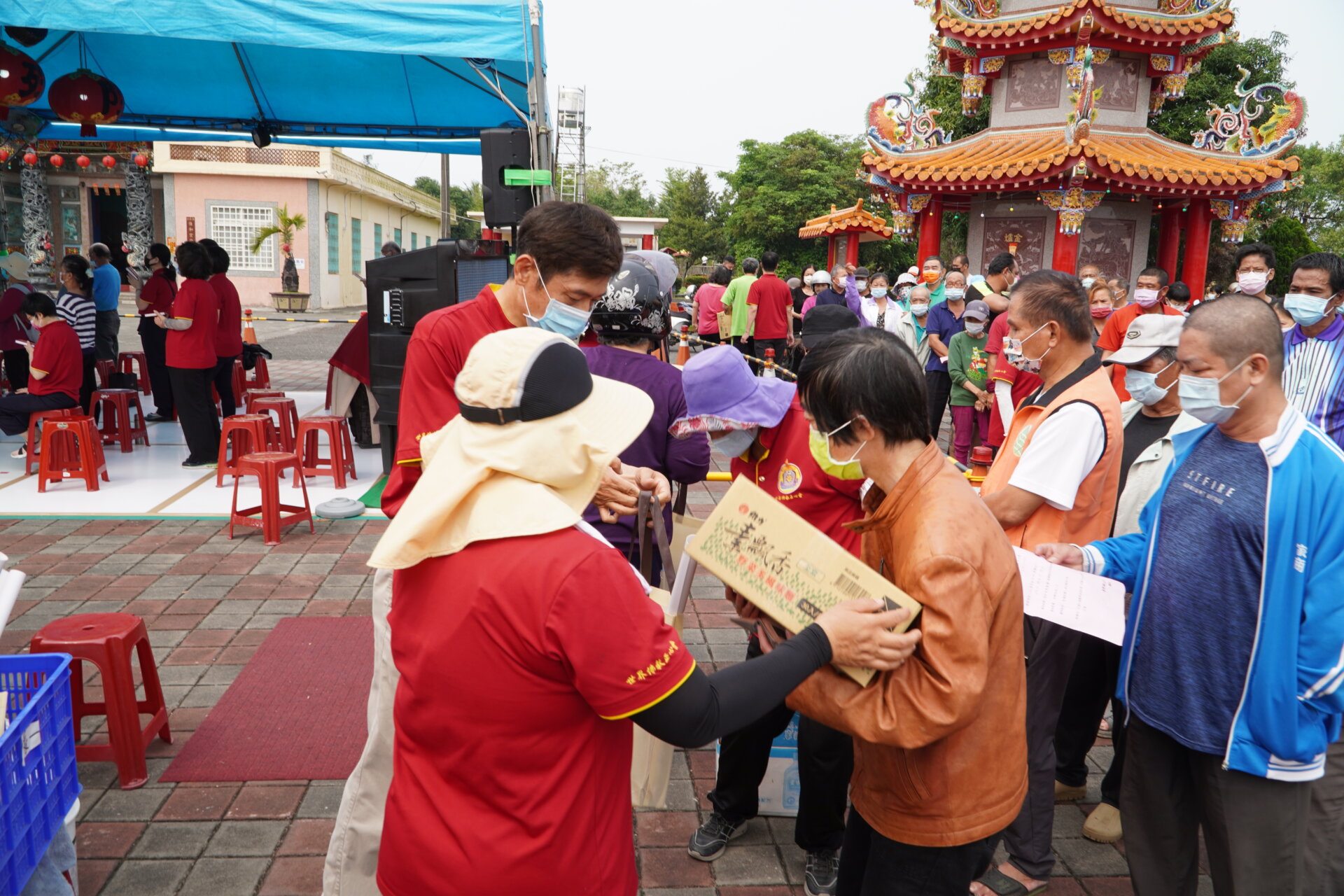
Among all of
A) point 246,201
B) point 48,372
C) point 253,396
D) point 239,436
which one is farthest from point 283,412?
point 246,201

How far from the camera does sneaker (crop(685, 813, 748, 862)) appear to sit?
3.00 meters

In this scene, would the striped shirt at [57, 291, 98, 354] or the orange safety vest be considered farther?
the striped shirt at [57, 291, 98, 354]

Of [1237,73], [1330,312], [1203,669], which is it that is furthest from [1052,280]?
[1237,73]

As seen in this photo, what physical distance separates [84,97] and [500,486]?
30.1ft

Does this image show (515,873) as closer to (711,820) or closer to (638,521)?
(638,521)

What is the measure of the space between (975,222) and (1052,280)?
35.6ft

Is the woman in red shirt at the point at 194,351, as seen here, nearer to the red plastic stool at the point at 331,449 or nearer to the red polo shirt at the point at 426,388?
the red plastic stool at the point at 331,449

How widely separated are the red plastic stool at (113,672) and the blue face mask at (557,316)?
6.28 feet

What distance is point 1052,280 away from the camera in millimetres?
2949

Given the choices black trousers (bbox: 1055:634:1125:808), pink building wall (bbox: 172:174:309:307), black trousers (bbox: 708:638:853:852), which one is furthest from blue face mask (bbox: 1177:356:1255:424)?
Answer: pink building wall (bbox: 172:174:309:307)

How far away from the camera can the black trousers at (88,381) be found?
8.74 meters

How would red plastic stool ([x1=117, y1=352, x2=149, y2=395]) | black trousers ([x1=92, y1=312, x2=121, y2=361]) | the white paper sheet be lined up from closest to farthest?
1. the white paper sheet
2. black trousers ([x1=92, y1=312, x2=121, y2=361])
3. red plastic stool ([x1=117, y1=352, x2=149, y2=395])

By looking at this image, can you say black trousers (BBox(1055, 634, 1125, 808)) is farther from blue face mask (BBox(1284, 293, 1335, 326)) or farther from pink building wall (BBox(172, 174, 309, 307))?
pink building wall (BBox(172, 174, 309, 307))

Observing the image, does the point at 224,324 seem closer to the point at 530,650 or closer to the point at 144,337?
the point at 144,337
